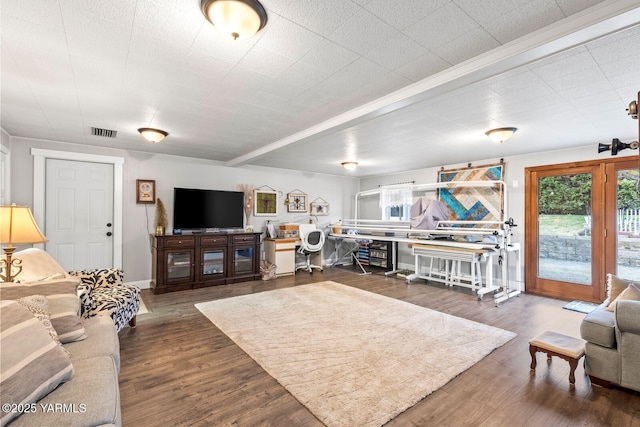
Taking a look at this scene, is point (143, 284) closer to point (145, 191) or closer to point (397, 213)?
point (145, 191)

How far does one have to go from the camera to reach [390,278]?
5.73m

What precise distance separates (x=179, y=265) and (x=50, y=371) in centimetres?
378

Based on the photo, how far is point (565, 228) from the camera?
178 inches

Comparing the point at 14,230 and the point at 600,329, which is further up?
the point at 14,230

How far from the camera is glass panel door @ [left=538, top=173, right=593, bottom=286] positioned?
4.35 m

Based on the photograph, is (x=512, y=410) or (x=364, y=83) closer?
(x=512, y=410)

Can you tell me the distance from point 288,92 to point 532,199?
448 centimetres

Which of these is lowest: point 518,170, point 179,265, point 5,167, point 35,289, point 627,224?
point 179,265

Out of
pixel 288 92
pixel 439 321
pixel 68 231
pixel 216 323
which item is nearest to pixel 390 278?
pixel 439 321

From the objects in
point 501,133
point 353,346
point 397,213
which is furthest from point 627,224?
point 353,346

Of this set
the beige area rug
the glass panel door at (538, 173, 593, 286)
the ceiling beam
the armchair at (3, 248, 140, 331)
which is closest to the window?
the glass panel door at (538, 173, 593, 286)

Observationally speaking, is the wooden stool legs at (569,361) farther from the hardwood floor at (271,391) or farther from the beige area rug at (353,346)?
the beige area rug at (353,346)

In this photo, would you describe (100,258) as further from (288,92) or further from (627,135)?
(627,135)

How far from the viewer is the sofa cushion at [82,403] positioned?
3.47 feet
